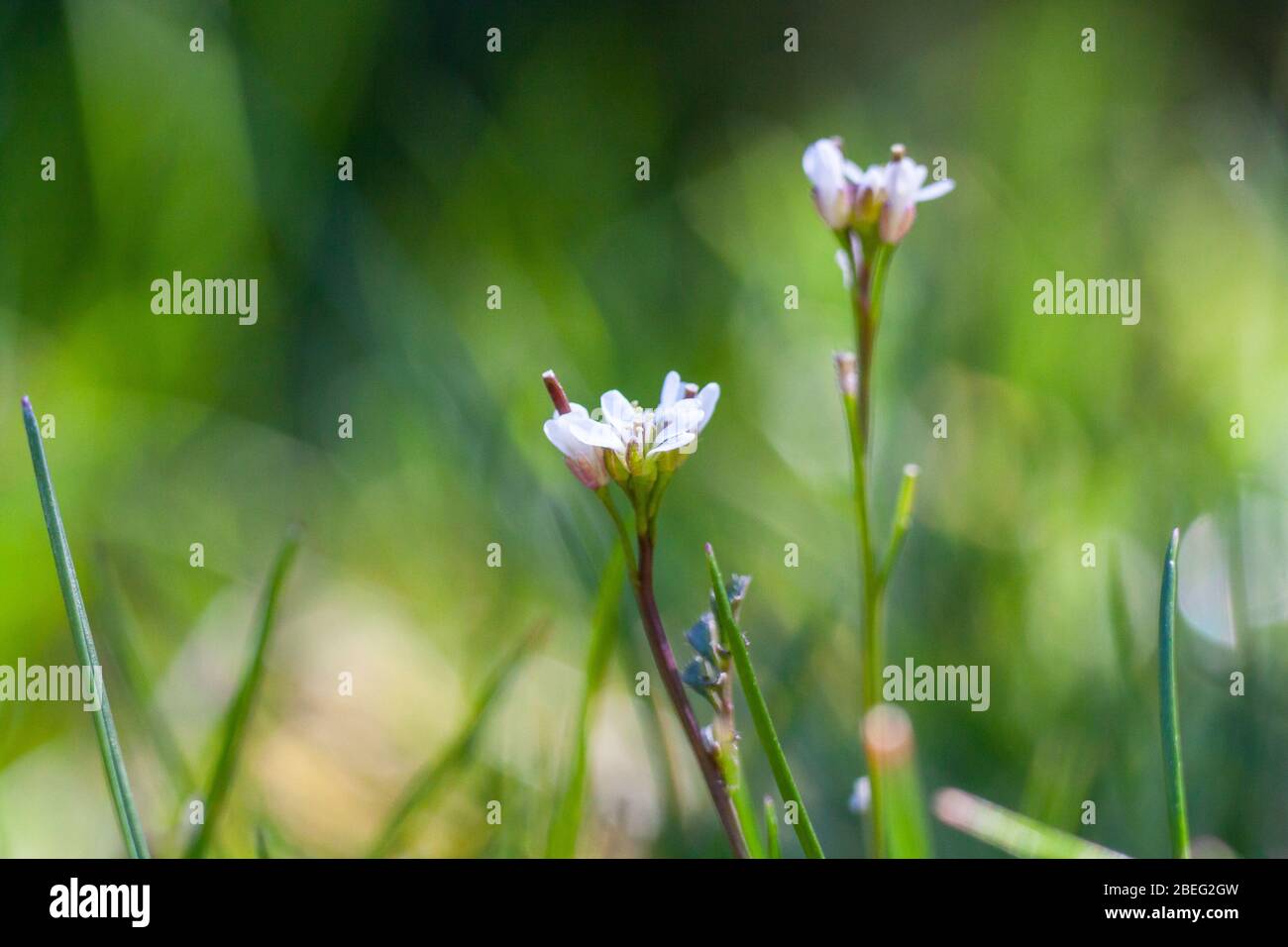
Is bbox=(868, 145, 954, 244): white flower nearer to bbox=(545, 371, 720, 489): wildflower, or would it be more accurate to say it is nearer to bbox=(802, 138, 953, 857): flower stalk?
bbox=(802, 138, 953, 857): flower stalk

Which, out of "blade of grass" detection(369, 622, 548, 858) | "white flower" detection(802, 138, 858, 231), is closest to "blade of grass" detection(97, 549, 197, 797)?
"blade of grass" detection(369, 622, 548, 858)

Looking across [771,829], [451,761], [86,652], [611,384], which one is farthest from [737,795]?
[611,384]

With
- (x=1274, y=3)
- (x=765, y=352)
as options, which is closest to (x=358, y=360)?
(x=765, y=352)

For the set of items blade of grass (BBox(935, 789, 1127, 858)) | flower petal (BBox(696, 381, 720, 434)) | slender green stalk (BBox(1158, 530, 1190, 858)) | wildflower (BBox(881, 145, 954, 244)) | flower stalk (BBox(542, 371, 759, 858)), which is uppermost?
wildflower (BBox(881, 145, 954, 244))

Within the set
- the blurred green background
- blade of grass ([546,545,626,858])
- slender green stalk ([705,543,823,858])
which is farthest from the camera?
the blurred green background

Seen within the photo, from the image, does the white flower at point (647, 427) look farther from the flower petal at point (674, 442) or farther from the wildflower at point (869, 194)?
the wildflower at point (869, 194)

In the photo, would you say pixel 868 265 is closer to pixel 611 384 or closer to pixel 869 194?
pixel 869 194

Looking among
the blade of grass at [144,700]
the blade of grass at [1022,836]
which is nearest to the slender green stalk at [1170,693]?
the blade of grass at [1022,836]
